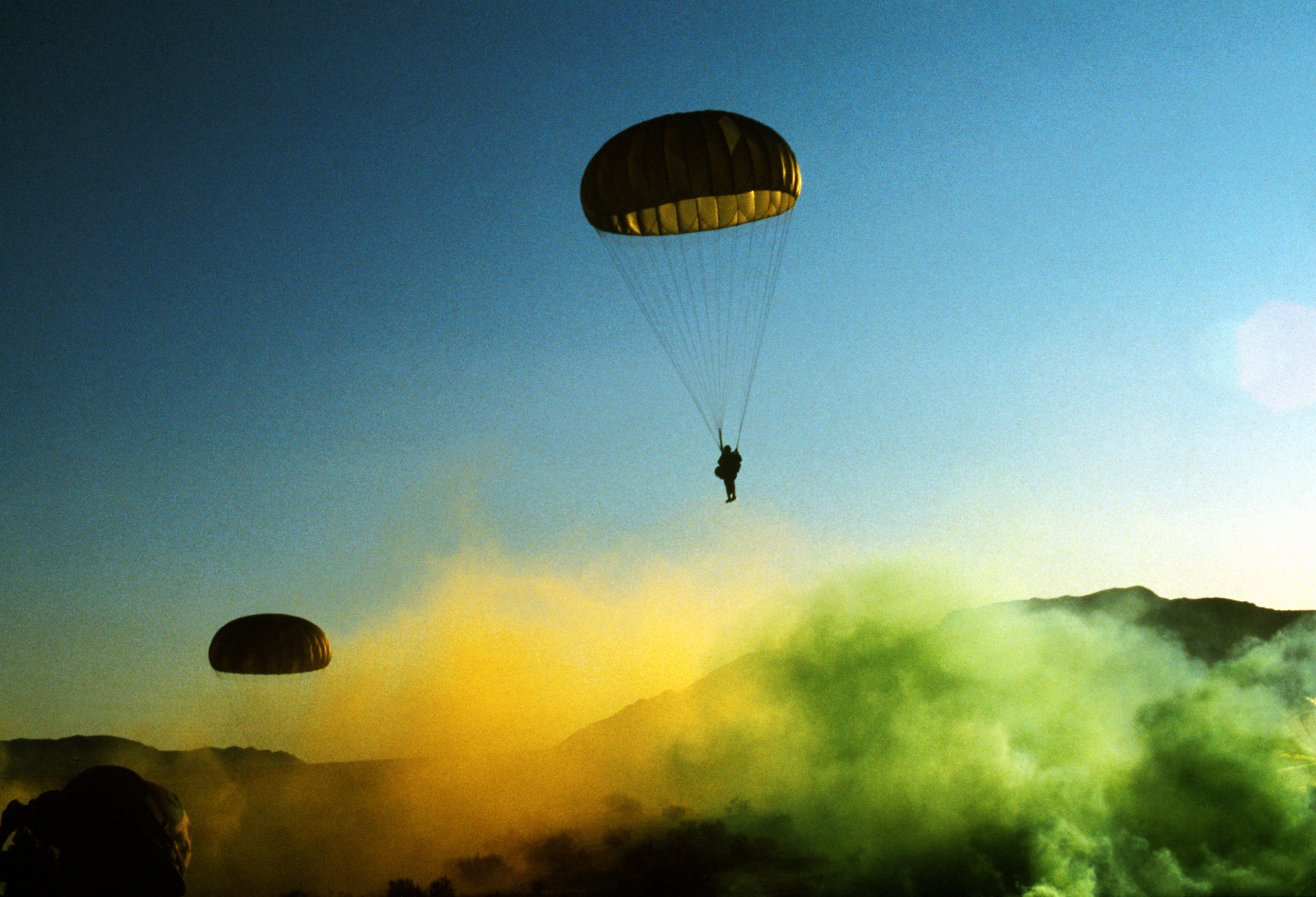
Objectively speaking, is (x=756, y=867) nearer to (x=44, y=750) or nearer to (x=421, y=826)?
(x=421, y=826)

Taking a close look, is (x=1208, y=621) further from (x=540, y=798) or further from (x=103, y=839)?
(x=103, y=839)

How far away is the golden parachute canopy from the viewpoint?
52.5 feet

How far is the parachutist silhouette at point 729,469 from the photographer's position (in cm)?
1716

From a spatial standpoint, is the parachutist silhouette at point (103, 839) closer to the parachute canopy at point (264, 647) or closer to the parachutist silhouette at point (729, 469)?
the parachutist silhouette at point (729, 469)

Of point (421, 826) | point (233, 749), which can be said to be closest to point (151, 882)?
point (421, 826)

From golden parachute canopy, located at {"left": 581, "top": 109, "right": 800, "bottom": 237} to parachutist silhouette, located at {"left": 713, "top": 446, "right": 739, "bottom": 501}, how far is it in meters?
4.34

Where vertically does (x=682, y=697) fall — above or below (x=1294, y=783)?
above

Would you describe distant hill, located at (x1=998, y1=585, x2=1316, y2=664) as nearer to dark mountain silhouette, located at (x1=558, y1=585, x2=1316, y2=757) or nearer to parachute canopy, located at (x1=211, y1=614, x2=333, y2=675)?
dark mountain silhouette, located at (x1=558, y1=585, x2=1316, y2=757)

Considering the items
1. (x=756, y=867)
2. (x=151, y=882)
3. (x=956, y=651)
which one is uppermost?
(x=956, y=651)

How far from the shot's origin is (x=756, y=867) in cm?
2061

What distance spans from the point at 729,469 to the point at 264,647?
1589cm

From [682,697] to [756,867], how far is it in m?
33.2

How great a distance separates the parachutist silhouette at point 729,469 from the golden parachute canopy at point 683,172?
4339mm

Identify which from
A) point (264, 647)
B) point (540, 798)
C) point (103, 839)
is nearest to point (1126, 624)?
point (540, 798)
